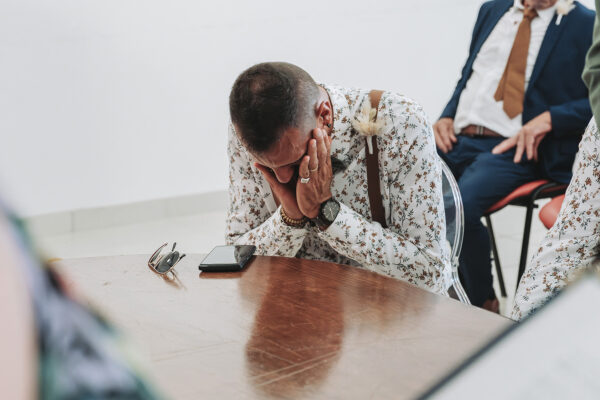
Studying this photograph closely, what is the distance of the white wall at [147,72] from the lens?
361cm

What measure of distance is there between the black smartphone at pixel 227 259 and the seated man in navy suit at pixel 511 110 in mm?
1445

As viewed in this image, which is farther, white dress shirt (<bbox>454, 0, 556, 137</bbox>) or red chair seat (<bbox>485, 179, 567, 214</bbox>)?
white dress shirt (<bbox>454, 0, 556, 137</bbox>)

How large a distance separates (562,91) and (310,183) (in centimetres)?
170

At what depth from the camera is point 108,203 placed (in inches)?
155

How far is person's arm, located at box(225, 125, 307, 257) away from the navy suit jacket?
1.44 meters

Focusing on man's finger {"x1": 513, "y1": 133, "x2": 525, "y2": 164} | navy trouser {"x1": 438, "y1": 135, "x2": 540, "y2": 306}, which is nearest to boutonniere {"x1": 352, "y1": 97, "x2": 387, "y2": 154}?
navy trouser {"x1": 438, "y1": 135, "x2": 540, "y2": 306}

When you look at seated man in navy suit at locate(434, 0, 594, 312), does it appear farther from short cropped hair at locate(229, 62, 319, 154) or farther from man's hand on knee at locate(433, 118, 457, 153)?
short cropped hair at locate(229, 62, 319, 154)

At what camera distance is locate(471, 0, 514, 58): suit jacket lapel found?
293 cm

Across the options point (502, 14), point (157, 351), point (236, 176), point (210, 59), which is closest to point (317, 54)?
point (210, 59)

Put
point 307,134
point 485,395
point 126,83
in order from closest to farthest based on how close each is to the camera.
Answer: point 485,395 < point 307,134 < point 126,83

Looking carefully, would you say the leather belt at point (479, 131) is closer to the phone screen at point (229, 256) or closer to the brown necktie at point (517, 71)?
the brown necktie at point (517, 71)

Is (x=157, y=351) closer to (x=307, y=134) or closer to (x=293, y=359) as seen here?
(x=293, y=359)

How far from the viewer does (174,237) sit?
3.70 m

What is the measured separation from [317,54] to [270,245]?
3.05m
